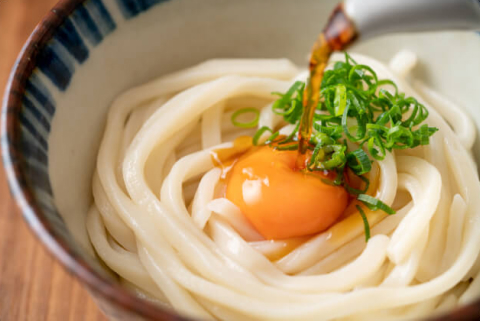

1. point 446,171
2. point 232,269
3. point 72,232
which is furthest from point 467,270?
point 72,232

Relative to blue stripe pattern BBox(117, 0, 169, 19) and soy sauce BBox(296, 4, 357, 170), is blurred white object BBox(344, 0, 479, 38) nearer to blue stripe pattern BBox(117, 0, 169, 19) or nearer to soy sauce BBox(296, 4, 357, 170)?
soy sauce BBox(296, 4, 357, 170)

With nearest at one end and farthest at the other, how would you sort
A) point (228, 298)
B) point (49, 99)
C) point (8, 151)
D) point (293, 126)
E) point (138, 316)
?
1. point (138, 316)
2. point (8, 151)
3. point (228, 298)
4. point (49, 99)
5. point (293, 126)

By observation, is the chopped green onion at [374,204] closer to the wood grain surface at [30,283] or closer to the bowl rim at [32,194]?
the bowl rim at [32,194]

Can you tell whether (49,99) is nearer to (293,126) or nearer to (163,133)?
(163,133)

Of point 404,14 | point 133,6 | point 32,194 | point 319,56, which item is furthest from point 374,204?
point 133,6

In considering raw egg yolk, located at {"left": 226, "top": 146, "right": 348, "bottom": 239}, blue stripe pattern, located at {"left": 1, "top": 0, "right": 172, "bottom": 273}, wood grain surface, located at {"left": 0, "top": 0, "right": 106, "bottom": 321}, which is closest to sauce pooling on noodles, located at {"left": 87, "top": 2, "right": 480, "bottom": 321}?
raw egg yolk, located at {"left": 226, "top": 146, "right": 348, "bottom": 239}

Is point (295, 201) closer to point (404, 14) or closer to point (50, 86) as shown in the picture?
point (404, 14)
